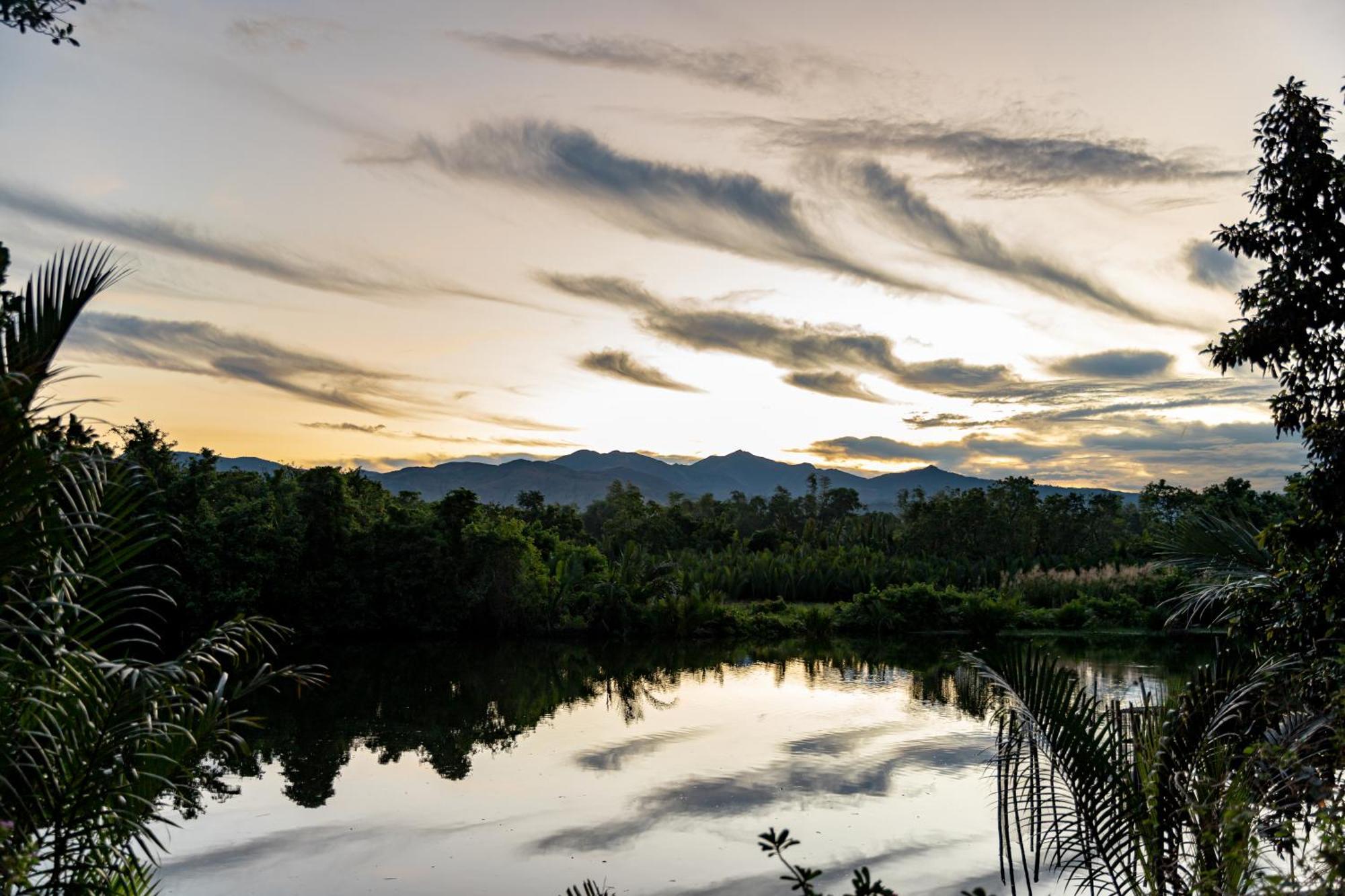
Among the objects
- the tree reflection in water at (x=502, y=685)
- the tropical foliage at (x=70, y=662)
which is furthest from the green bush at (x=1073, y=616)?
the tropical foliage at (x=70, y=662)

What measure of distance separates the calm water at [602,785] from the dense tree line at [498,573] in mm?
5295

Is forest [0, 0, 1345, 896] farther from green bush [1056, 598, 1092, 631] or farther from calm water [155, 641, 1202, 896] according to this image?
green bush [1056, 598, 1092, 631]

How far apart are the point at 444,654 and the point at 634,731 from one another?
989 cm

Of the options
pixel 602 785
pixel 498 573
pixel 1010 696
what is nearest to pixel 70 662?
pixel 1010 696

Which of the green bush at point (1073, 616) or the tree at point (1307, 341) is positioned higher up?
the tree at point (1307, 341)

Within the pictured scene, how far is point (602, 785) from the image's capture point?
12250 mm

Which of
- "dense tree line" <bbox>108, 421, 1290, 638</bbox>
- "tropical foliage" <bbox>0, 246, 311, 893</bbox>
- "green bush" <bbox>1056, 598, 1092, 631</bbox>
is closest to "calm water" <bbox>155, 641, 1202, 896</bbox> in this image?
"dense tree line" <bbox>108, 421, 1290, 638</bbox>

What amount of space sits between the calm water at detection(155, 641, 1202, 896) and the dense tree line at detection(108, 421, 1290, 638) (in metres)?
5.30

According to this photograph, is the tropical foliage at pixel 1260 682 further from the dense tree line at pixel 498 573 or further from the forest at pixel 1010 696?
the dense tree line at pixel 498 573

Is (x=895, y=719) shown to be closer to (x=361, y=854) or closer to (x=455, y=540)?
(x=361, y=854)

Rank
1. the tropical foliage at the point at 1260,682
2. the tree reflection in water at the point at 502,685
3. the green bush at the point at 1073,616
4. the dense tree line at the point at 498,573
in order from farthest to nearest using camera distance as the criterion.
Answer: the green bush at the point at 1073,616 → the dense tree line at the point at 498,573 → the tree reflection in water at the point at 502,685 → the tropical foliage at the point at 1260,682

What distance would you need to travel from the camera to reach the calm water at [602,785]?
358 inches

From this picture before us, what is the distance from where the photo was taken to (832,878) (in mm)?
8930

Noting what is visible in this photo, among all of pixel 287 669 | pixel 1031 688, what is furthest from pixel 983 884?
pixel 287 669
